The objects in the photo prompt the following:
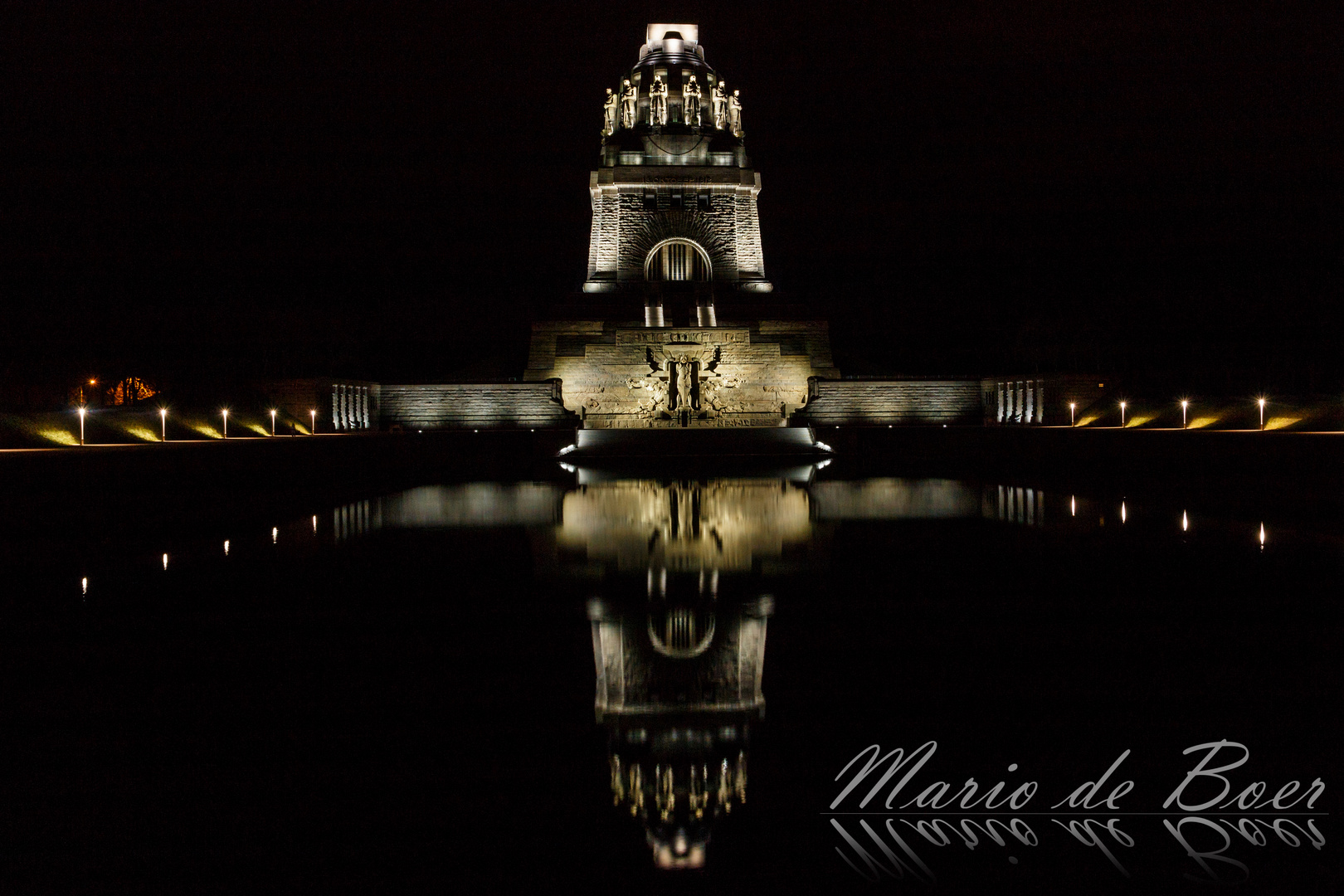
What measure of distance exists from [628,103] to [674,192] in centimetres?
394

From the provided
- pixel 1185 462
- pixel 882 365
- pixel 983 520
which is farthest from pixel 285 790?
pixel 882 365

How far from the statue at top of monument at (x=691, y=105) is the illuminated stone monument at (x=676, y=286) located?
0.05 meters

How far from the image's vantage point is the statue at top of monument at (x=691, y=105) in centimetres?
3497

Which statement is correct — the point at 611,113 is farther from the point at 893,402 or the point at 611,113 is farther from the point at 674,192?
the point at 893,402

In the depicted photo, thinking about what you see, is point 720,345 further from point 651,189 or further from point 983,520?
point 983,520

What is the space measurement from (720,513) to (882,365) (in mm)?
24308

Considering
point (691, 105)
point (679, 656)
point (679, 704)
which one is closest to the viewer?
point (679, 704)

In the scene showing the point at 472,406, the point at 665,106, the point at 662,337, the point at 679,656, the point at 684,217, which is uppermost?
the point at 665,106

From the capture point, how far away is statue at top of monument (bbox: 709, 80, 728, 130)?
3538 cm

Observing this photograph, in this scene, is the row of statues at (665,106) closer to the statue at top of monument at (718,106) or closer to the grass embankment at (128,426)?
the statue at top of monument at (718,106)

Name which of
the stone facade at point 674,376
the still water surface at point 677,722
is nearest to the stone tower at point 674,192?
the stone facade at point 674,376

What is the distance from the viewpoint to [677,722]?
12.0ft

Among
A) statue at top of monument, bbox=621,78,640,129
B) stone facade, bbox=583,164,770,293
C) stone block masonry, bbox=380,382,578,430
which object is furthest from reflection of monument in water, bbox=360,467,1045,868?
statue at top of monument, bbox=621,78,640,129

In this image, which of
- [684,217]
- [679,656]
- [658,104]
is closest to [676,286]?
[684,217]
